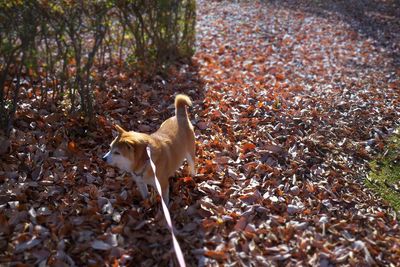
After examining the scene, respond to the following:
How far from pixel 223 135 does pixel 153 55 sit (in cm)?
242

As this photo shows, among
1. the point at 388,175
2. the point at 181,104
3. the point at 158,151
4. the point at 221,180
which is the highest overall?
the point at 181,104

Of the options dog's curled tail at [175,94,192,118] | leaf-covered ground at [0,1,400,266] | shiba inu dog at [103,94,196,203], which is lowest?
leaf-covered ground at [0,1,400,266]

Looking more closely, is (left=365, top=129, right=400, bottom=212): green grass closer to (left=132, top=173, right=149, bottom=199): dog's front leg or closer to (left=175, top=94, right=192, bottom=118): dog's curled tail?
(left=175, top=94, right=192, bottom=118): dog's curled tail

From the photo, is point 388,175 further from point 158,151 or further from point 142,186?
point 142,186

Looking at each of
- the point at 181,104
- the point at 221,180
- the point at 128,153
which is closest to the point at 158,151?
the point at 128,153

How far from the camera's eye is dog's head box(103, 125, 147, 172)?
3326 millimetres

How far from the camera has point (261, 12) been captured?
12453 millimetres

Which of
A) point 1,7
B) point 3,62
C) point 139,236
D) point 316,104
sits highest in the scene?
point 1,7

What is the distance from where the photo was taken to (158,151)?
3.50m

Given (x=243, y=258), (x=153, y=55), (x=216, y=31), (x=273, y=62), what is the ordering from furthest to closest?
1. (x=216, y=31)
2. (x=273, y=62)
3. (x=153, y=55)
4. (x=243, y=258)

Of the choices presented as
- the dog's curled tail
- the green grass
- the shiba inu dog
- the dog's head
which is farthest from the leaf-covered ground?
the dog's curled tail

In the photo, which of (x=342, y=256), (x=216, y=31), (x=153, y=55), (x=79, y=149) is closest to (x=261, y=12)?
(x=216, y=31)

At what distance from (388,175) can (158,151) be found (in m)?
2.79

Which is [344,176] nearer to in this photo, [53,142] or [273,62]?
[53,142]
